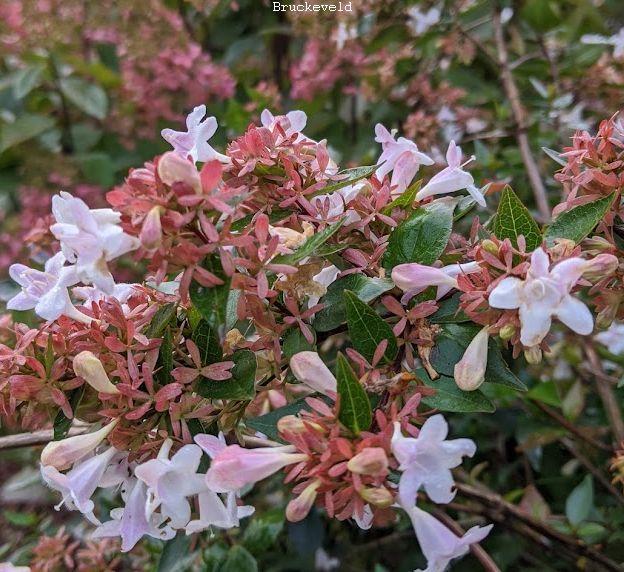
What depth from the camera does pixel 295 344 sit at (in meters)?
0.54

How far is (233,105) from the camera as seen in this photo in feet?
4.61

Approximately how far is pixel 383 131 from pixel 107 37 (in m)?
1.62

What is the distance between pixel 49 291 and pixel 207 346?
0.14 meters

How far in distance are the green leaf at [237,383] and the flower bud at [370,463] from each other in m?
0.12

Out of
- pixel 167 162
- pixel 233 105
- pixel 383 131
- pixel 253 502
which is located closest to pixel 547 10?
pixel 233 105

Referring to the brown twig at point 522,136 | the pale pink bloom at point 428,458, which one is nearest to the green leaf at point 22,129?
the brown twig at point 522,136

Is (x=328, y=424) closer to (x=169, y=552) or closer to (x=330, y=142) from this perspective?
(x=169, y=552)

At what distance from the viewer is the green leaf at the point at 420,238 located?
1.80 ft

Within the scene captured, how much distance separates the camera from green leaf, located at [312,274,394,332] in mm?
539

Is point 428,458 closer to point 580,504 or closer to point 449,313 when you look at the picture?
point 449,313

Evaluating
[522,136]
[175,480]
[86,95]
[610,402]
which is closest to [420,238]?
[175,480]

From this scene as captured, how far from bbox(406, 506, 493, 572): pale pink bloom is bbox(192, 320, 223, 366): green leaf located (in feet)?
0.62

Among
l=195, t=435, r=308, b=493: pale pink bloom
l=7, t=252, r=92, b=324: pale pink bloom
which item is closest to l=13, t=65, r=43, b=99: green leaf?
l=7, t=252, r=92, b=324: pale pink bloom

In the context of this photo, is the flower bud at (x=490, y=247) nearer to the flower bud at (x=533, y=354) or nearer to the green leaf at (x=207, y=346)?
the flower bud at (x=533, y=354)
